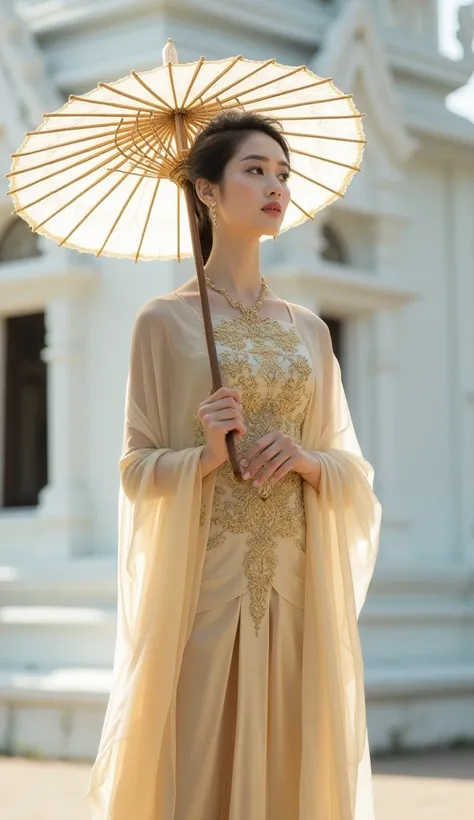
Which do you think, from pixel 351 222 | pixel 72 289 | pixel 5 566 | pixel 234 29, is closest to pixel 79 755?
pixel 5 566

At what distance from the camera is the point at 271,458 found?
2961 millimetres

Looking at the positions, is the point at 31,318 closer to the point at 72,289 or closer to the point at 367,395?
the point at 72,289

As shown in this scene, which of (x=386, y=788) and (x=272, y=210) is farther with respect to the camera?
(x=386, y=788)

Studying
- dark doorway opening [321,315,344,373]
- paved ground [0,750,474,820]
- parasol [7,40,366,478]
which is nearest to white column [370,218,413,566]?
dark doorway opening [321,315,344,373]

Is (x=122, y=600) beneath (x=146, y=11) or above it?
beneath

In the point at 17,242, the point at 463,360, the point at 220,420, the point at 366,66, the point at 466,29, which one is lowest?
the point at 220,420

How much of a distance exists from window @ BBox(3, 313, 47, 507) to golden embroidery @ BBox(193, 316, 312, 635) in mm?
4927

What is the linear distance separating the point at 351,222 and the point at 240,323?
5118 mm

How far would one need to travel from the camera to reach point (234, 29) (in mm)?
7645

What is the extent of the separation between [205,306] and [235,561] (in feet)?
1.94

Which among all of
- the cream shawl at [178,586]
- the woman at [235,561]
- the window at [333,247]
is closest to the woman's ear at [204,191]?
the woman at [235,561]

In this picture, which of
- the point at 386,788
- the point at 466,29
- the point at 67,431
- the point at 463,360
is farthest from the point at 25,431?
the point at 466,29

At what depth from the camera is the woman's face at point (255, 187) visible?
3092mm

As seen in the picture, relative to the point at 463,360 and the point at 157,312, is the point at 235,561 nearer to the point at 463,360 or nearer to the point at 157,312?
the point at 157,312
